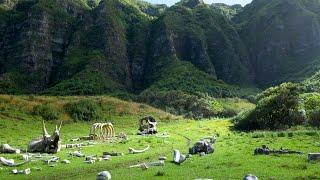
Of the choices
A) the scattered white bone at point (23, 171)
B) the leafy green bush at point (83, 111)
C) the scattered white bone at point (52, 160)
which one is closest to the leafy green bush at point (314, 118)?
the leafy green bush at point (83, 111)

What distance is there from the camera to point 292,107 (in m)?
77.6

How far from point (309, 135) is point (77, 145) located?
27.3 metres

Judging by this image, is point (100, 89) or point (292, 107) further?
point (100, 89)

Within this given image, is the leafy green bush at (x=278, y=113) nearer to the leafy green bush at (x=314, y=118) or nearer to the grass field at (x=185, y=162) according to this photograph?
the leafy green bush at (x=314, y=118)

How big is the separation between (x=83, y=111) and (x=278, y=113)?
35.5 m

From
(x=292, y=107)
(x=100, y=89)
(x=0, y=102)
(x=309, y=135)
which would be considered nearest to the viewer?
(x=309, y=135)

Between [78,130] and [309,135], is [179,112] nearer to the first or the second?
[78,130]

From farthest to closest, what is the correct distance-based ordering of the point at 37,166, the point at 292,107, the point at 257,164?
the point at 292,107 < the point at 37,166 < the point at 257,164

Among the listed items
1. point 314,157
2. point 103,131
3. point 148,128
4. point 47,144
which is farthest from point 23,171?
point 148,128

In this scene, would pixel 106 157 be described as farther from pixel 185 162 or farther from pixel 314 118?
pixel 314 118

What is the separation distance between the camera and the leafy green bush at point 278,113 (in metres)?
77.4

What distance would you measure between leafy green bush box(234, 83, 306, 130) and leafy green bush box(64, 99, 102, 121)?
28005mm

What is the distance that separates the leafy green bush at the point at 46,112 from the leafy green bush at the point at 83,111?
431 centimetres

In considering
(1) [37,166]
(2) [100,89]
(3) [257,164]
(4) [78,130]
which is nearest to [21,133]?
(4) [78,130]
